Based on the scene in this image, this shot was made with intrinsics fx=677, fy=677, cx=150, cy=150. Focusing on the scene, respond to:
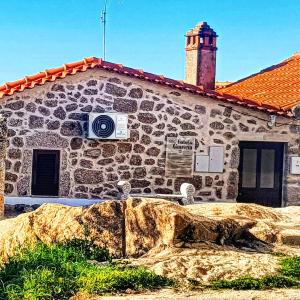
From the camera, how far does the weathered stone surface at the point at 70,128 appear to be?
51.8 ft

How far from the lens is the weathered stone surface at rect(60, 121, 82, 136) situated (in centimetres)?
1578

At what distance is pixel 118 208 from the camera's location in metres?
8.01

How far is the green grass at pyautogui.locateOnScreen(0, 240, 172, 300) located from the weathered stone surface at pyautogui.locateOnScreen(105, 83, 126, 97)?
9.15 metres

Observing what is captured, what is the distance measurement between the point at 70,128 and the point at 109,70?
64.2 inches

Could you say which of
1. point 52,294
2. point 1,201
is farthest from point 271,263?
point 1,201

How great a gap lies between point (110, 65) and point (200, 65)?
6.13 meters

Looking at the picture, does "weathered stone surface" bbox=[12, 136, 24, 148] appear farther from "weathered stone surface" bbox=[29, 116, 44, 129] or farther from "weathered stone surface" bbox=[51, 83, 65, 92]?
"weathered stone surface" bbox=[51, 83, 65, 92]

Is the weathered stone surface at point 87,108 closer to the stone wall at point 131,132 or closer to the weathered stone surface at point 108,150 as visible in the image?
the stone wall at point 131,132

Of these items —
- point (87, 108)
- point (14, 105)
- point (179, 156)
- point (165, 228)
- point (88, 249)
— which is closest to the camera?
point (88, 249)

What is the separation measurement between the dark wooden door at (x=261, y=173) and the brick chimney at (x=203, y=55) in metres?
5.04

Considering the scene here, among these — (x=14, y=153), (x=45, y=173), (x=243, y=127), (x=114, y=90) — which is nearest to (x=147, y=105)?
(x=114, y=90)

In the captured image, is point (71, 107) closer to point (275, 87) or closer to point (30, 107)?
point (30, 107)

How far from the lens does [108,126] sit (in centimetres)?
1584

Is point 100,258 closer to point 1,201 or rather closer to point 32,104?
point 1,201
